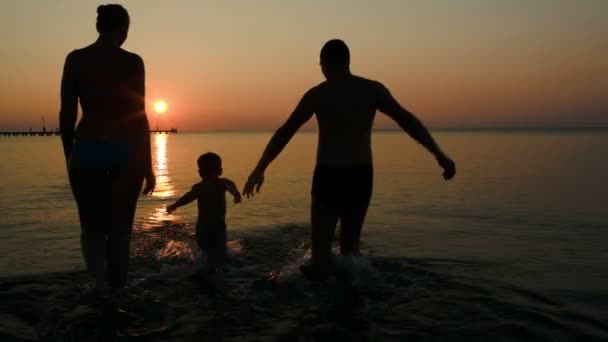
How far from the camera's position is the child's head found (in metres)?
7.33

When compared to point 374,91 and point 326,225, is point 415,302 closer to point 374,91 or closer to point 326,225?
point 326,225

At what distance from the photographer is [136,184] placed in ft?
16.4

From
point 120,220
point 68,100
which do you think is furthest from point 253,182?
point 68,100

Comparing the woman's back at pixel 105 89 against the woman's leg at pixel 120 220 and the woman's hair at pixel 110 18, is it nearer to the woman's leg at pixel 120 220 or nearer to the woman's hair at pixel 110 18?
the woman's hair at pixel 110 18

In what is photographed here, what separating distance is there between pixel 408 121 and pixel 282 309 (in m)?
2.29

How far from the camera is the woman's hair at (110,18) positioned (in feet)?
15.6

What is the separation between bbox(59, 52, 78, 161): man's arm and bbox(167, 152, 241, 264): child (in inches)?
111

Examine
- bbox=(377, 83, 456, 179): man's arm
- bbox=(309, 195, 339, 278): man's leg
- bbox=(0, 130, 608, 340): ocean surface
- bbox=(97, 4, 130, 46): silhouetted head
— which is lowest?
bbox=(0, 130, 608, 340): ocean surface

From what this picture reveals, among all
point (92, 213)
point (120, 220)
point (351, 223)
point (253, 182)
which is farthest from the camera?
point (351, 223)

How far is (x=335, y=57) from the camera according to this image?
492 cm

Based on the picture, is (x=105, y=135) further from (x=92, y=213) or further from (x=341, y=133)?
(x=341, y=133)

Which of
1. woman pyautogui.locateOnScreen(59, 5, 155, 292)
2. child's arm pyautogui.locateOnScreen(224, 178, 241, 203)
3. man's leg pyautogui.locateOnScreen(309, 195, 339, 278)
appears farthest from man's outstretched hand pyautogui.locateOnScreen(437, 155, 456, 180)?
child's arm pyautogui.locateOnScreen(224, 178, 241, 203)

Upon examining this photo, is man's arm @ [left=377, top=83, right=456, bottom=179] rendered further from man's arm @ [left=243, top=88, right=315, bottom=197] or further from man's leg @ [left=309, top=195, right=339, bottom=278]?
man's leg @ [left=309, top=195, right=339, bottom=278]

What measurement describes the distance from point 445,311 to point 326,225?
149 centimetres
